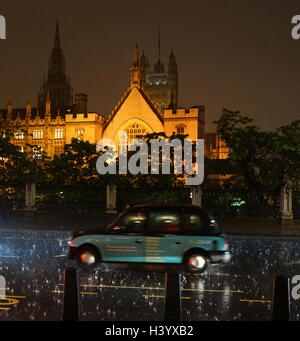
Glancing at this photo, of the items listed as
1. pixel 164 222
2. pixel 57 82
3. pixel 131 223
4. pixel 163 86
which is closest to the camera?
pixel 164 222

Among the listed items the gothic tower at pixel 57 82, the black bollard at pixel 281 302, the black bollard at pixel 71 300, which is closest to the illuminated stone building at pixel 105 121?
the gothic tower at pixel 57 82

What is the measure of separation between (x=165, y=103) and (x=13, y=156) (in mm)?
97404

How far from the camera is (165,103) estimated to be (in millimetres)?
129000

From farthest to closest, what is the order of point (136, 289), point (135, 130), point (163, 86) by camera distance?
point (163, 86) → point (135, 130) → point (136, 289)

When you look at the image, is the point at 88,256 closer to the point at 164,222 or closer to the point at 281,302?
the point at 164,222

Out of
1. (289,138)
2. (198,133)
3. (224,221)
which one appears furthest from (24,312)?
(198,133)

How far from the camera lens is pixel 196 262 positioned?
34.9 ft

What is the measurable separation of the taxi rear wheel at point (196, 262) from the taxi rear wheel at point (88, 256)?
7.18 feet

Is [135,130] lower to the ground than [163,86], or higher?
lower

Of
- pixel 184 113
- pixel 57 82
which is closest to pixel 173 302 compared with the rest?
pixel 184 113

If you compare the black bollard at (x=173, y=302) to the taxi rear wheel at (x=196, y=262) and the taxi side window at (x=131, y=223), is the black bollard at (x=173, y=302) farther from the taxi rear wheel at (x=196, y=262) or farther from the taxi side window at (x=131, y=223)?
the taxi side window at (x=131, y=223)

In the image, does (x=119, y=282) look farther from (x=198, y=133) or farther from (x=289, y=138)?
(x=198, y=133)

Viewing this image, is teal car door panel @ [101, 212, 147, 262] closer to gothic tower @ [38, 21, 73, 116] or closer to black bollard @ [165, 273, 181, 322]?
black bollard @ [165, 273, 181, 322]

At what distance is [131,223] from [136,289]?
2311 millimetres
